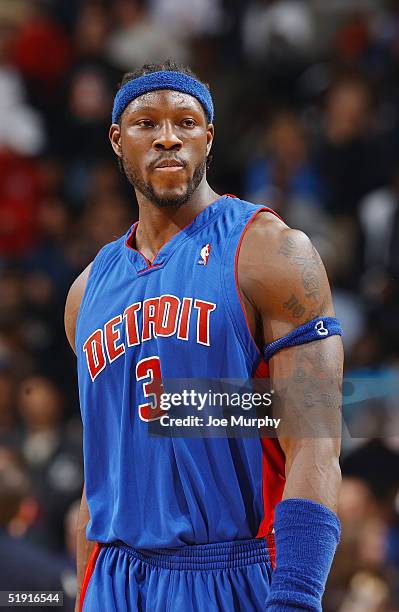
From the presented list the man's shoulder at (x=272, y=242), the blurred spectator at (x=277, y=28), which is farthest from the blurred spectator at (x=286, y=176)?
the man's shoulder at (x=272, y=242)

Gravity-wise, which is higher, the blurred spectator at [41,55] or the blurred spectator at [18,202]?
the blurred spectator at [41,55]

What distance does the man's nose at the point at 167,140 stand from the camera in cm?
292

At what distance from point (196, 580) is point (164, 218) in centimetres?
101

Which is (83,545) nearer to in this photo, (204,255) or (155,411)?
(155,411)

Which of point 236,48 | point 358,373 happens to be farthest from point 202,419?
point 236,48

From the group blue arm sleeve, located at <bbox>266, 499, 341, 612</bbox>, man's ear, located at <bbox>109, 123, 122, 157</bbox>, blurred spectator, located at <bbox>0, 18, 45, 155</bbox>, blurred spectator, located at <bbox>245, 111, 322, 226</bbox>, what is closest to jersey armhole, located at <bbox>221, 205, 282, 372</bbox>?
blue arm sleeve, located at <bbox>266, 499, 341, 612</bbox>

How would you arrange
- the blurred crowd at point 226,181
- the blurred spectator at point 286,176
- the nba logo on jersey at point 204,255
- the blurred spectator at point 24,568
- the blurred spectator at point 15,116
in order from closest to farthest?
the nba logo on jersey at point 204,255 < the blurred spectator at point 24,568 < the blurred crowd at point 226,181 < the blurred spectator at point 286,176 < the blurred spectator at point 15,116

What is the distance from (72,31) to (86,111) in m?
1.23

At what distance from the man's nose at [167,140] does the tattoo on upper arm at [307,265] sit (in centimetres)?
42

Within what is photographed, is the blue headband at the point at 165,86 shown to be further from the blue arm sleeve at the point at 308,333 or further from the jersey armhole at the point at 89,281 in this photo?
the blue arm sleeve at the point at 308,333

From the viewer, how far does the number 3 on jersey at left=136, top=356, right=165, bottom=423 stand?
2.85 meters

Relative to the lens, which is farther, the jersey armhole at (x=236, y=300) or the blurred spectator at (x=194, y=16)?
the blurred spectator at (x=194, y=16)

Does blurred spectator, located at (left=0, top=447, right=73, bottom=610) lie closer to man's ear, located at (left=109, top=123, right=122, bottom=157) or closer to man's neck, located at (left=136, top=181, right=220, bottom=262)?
man's neck, located at (left=136, top=181, right=220, bottom=262)

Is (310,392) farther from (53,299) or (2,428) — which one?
(53,299)
